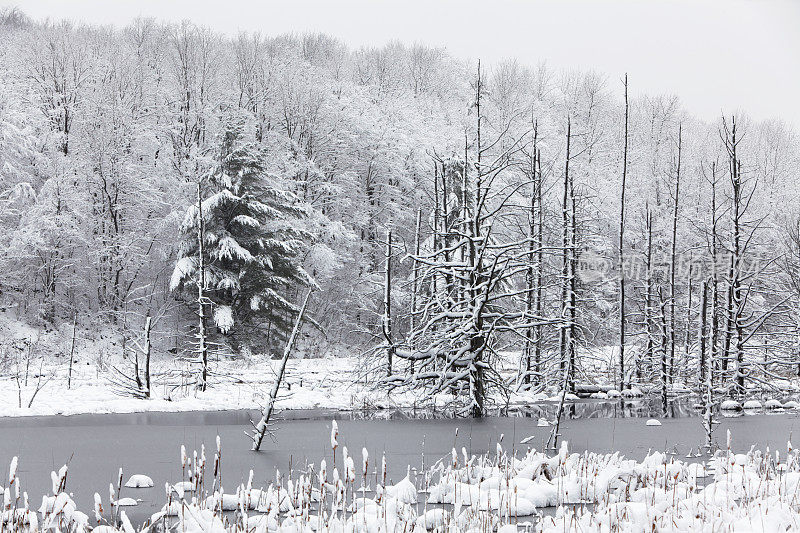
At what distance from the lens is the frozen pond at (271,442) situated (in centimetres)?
1180

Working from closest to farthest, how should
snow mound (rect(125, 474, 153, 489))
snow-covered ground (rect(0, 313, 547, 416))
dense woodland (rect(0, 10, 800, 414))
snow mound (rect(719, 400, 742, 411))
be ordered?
1. snow mound (rect(125, 474, 153, 489))
2. snow-covered ground (rect(0, 313, 547, 416))
3. snow mound (rect(719, 400, 742, 411))
4. dense woodland (rect(0, 10, 800, 414))

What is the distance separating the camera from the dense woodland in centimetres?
2570

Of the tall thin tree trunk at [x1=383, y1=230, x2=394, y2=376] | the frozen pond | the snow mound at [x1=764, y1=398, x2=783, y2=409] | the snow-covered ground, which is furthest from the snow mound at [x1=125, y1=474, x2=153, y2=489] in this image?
the snow mound at [x1=764, y1=398, x2=783, y2=409]

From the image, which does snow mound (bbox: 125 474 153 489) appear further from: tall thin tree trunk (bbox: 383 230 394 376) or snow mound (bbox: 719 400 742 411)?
snow mound (bbox: 719 400 742 411)

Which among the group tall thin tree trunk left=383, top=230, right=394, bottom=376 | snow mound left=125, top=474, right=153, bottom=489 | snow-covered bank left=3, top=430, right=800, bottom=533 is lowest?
snow mound left=125, top=474, right=153, bottom=489

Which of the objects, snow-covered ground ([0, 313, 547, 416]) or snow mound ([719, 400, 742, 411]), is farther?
snow mound ([719, 400, 742, 411])

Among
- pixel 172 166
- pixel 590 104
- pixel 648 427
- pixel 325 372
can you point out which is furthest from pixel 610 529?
pixel 590 104

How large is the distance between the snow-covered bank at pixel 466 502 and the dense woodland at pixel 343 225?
8.90 metres

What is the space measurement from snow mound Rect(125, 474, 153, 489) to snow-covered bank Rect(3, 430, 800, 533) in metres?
0.02

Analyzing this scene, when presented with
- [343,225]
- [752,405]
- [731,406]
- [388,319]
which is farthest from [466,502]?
[343,225]

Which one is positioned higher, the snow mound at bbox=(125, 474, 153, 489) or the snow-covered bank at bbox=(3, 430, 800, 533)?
the snow-covered bank at bbox=(3, 430, 800, 533)

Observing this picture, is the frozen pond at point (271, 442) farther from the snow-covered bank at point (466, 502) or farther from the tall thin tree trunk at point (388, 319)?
the tall thin tree trunk at point (388, 319)

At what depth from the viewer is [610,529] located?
7.54 metres

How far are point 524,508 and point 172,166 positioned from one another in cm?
3529
